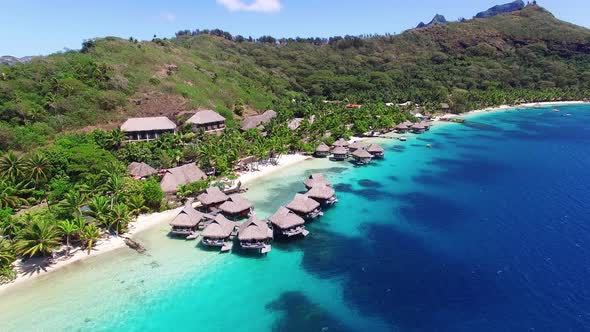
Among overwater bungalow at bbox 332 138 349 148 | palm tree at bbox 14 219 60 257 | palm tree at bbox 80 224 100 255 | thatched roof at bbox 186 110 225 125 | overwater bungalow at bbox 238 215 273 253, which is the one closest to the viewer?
palm tree at bbox 14 219 60 257

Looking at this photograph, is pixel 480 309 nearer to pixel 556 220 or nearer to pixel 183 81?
pixel 556 220

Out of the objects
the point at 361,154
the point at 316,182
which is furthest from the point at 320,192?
the point at 361,154

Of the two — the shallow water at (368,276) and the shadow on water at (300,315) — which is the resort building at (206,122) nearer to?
the shallow water at (368,276)

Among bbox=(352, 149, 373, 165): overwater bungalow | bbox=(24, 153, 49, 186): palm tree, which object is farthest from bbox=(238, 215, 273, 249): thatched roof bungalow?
bbox=(352, 149, 373, 165): overwater bungalow

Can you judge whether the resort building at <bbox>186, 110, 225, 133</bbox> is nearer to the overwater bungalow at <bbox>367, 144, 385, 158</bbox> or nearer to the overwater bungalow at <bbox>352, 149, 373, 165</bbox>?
the overwater bungalow at <bbox>352, 149, 373, 165</bbox>

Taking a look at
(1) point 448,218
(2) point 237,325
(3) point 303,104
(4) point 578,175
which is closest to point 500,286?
(1) point 448,218

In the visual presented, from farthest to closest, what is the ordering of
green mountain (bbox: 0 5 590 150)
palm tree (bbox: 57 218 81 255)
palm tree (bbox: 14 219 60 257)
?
green mountain (bbox: 0 5 590 150), palm tree (bbox: 57 218 81 255), palm tree (bbox: 14 219 60 257)
